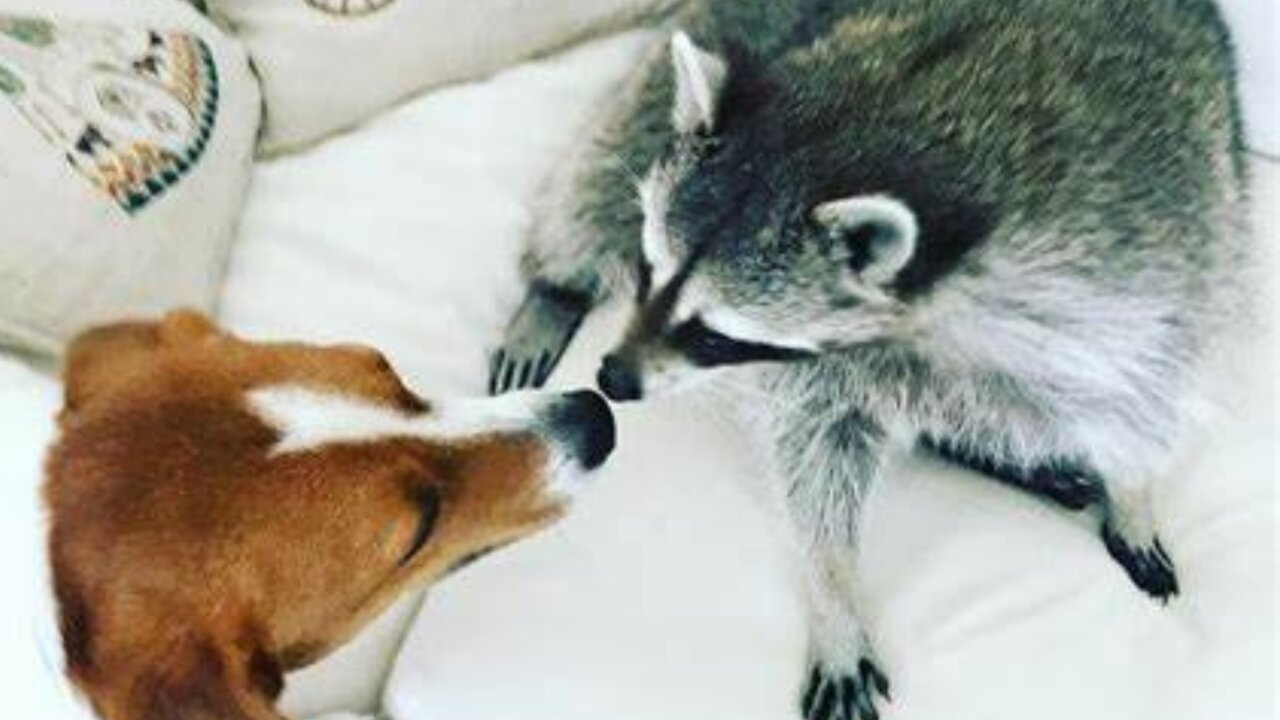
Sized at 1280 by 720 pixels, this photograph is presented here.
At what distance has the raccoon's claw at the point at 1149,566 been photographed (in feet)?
4.83

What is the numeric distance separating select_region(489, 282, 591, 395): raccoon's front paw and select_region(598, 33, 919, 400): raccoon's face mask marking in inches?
10.1

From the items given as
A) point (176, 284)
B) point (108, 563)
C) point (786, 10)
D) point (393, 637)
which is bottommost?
point (393, 637)

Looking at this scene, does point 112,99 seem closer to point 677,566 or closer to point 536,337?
point 536,337

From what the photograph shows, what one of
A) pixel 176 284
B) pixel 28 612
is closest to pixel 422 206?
pixel 176 284

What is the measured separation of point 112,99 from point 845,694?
808 mm

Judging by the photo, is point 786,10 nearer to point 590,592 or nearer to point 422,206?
point 422,206

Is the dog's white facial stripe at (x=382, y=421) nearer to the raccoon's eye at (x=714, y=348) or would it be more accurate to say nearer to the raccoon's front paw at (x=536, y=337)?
the raccoon's eye at (x=714, y=348)

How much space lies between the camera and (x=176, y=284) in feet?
4.87

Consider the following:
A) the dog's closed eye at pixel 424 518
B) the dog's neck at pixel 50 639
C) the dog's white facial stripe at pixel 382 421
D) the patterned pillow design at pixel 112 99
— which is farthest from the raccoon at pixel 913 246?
A: the dog's neck at pixel 50 639

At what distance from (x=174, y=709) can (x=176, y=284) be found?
579 millimetres

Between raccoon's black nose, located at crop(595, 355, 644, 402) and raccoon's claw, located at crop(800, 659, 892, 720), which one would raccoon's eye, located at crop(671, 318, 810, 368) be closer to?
raccoon's black nose, located at crop(595, 355, 644, 402)

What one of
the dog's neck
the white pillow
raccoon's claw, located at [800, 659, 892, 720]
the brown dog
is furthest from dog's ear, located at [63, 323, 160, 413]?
raccoon's claw, located at [800, 659, 892, 720]

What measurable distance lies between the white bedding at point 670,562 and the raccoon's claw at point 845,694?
0.06 feet

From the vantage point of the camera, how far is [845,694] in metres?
1.40
